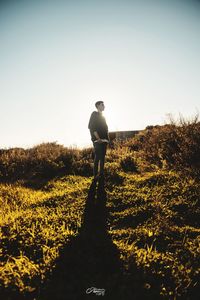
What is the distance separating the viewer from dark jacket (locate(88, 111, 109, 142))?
716 cm

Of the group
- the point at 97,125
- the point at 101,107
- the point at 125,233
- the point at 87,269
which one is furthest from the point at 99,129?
the point at 87,269

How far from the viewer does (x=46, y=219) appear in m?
5.48

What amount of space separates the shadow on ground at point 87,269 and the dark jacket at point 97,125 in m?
2.80

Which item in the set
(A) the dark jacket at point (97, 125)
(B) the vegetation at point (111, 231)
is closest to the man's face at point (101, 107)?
(A) the dark jacket at point (97, 125)

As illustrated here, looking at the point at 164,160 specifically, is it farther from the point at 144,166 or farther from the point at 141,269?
the point at 141,269

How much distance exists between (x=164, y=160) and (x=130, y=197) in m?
2.99

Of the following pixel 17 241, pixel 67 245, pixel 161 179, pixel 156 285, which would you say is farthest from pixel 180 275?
pixel 161 179

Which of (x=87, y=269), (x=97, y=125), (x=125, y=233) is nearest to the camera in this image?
(x=87, y=269)

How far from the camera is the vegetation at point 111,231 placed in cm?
352

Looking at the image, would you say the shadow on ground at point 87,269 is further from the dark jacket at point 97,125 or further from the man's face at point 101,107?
the man's face at point 101,107

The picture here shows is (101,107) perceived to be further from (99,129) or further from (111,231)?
(111,231)

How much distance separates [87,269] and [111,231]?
131 centimetres

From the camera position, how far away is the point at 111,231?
5.01m

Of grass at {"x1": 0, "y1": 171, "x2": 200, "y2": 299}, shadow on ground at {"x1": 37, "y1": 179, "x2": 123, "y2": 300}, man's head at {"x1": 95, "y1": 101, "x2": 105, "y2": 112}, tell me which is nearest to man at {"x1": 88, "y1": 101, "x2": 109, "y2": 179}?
man's head at {"x1": 95, "y1": 101, "x2": 105, "y2": 112}
